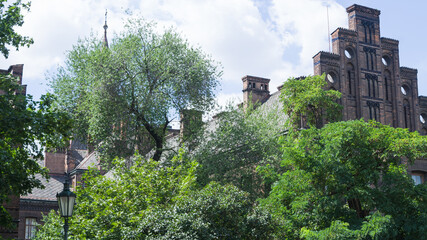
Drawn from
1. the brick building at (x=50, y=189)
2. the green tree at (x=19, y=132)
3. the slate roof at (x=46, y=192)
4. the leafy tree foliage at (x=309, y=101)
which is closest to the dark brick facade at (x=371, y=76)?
the leafy tree foliage at (x=309, y=101)

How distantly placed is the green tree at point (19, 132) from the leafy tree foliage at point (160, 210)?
15.5 feet

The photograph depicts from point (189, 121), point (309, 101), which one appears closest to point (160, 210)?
point (309, 101)

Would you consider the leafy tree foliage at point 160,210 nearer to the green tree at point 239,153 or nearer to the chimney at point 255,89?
the green tree at point 239,153

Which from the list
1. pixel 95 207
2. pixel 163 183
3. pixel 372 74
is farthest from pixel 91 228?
pixel 372 74

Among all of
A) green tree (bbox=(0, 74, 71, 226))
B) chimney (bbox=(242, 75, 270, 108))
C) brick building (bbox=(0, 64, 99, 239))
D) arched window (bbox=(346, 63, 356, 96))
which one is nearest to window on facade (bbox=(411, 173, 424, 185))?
arched window (bbox=(346, 63, 356, 96))

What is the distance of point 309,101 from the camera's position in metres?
32.3

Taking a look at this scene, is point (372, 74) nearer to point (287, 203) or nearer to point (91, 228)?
point (287, 203)

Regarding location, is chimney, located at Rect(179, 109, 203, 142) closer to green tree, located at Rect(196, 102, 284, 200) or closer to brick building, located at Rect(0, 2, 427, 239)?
brick building, located at Rect(0, 2, 427, 239)

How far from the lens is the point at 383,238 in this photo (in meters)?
24.3

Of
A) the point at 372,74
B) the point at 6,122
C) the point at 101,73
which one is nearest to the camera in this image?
the point at 6,122

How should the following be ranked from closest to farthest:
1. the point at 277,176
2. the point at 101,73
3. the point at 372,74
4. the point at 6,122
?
the point at 6,122, the point at 277,176, the point at 101,73, the point at 372,74

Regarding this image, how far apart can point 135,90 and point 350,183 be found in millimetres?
14557

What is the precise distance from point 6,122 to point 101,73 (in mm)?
16985

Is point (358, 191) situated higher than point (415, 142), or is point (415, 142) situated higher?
point (415, 142)
